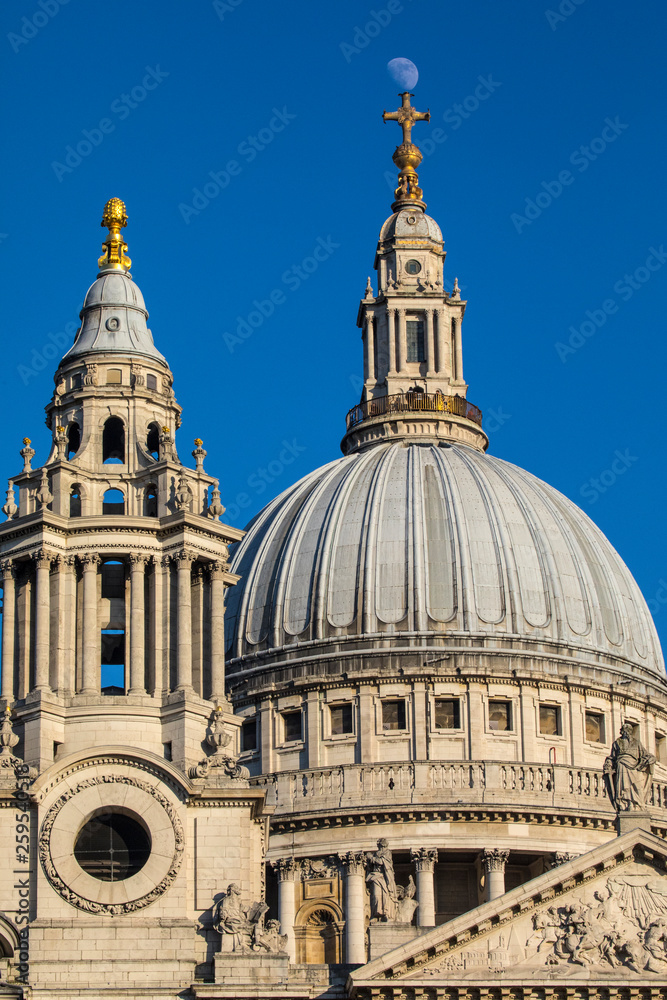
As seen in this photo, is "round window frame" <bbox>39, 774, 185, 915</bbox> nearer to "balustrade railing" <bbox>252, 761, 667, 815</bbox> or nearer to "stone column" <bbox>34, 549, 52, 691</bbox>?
"stone column" <bbox>34, 549, 52, 691</bbox>

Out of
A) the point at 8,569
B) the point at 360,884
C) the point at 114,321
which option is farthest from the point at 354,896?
the point at 114,321

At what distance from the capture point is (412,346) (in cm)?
12738

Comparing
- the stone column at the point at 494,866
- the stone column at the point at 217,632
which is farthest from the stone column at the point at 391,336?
the stone column at the point at 217,632

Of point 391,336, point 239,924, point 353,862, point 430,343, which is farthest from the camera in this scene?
point 391,336

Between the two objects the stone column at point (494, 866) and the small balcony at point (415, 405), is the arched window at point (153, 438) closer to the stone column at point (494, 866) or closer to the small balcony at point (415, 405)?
the stone column at point (494, 866)

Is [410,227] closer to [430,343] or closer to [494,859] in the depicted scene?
[430,343]

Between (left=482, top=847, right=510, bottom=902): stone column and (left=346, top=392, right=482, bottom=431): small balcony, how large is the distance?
85.4ft

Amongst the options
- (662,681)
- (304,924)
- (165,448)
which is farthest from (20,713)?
(662,681)

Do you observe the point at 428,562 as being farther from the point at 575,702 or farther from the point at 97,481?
the point at 97,481

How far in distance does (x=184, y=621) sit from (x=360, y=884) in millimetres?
22119

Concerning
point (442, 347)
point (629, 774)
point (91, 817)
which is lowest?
point (91, 817)

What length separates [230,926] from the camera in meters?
81.2

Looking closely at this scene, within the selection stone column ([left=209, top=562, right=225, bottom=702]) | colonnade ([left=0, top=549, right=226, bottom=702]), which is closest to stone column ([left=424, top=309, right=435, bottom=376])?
stone column ([left=209, top=562, right=225, bottom=702])

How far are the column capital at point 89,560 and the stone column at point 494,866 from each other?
84.1 ft
